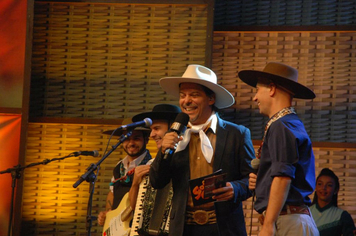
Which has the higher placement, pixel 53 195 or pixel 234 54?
pixel 234 54

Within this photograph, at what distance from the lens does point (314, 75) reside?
514cm

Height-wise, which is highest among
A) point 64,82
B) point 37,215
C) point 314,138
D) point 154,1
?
point 154,1

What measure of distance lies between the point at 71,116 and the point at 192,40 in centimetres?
141

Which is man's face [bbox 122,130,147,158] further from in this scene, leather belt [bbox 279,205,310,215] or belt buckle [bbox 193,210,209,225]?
leather belt [bbox 279,205,310,215]

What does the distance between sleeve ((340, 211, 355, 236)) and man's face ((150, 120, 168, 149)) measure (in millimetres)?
1896

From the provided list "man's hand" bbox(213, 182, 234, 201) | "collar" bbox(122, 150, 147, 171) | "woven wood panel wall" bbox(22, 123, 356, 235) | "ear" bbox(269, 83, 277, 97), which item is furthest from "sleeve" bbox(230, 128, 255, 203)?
"woven wood panel wall" bbox(22, 123, 356, 235)

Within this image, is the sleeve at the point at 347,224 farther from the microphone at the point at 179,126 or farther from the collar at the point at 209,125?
the microphone at the point at 179,126

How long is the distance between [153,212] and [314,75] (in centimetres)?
260

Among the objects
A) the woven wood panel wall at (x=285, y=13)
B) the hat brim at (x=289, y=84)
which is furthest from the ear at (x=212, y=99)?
the woven wood panel wall at (x=285, y=13)

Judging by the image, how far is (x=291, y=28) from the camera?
5.14 metres

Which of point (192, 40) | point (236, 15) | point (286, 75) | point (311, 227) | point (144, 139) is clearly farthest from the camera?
point (236, 15)

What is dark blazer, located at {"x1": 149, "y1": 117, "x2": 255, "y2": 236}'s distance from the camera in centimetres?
304

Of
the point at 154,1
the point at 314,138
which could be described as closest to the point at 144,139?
the point at 154,1

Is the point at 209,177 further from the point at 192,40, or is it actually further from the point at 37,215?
the point at 37,215
